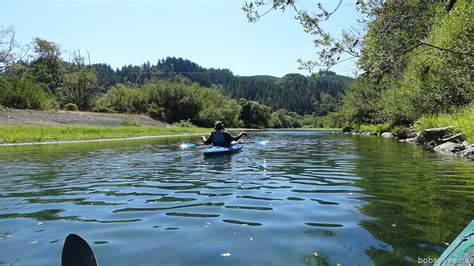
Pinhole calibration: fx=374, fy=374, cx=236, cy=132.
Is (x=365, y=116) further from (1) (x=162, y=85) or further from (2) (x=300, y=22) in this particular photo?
(2) (x=300, y=22)

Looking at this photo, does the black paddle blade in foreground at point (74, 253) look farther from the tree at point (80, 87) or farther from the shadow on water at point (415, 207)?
the tree at point (80, 87)

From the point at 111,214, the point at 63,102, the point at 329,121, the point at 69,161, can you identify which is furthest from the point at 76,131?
the point at 329,121

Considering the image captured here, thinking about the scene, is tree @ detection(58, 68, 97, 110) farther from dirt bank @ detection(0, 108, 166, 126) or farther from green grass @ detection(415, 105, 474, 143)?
green grass @ detection(415, 105, 474, 143)

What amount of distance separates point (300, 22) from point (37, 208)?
27.2ft

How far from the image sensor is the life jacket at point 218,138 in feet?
58.3

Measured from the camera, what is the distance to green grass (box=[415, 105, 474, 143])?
17.6m

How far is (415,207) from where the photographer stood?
7.20 meters

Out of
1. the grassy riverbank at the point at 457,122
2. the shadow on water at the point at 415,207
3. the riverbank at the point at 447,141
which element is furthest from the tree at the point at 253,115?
the shadow on water at the point at 415,207

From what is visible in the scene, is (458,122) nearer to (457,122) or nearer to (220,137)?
(457,122)

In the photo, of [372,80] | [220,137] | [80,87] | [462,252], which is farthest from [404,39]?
[80,87]

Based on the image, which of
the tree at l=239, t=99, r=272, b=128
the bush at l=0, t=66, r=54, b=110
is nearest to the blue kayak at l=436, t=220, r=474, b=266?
the bush at l=0, t=66, r=54, b=110

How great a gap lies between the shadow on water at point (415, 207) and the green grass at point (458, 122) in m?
5.60

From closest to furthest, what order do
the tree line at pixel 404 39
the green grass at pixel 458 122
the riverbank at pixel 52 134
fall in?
the tree line at pixel 404 39
the green grass at pixel 458 122
the riverbank at pixel 52 134

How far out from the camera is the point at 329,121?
129875 millimetres
